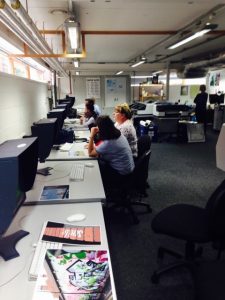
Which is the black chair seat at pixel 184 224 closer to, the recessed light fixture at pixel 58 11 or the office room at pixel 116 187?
the office room at pixel 116 187

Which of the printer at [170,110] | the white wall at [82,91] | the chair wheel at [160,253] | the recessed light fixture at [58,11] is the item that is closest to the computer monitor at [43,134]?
the chair wheel at [160,253]

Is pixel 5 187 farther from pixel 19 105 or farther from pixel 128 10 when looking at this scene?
Answer: pixel 128 10

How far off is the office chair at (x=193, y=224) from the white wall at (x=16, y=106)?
1.86 m

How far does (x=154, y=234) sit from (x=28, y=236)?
159 centimetres

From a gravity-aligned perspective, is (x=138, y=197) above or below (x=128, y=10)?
below

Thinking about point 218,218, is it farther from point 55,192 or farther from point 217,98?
point 217,98

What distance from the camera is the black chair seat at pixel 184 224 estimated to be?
1.73 meters

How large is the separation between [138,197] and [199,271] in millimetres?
2090

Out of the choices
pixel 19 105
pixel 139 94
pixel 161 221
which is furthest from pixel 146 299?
pixel 139 94

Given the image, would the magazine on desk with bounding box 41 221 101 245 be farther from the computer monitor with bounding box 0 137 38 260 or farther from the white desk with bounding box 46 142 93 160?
the white desk with bounding box 46 142 93 160

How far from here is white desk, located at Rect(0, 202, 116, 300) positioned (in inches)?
39.9

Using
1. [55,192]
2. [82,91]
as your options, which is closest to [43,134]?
[55,192]

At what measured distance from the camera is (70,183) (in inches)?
85.2

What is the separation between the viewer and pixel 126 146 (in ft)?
9.03
